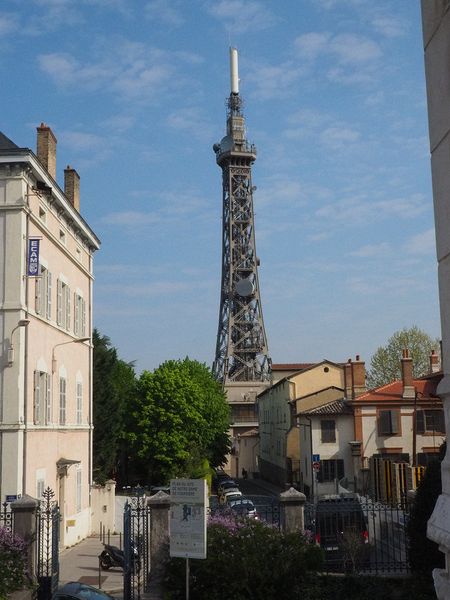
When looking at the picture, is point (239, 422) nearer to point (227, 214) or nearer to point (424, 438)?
point (227, 214)

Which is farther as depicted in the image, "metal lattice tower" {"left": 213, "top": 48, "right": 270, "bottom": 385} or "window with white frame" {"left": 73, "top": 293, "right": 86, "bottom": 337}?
"metal lattice tower" {"left": 213, "top": 48, "right": 270, "bottom": 385}

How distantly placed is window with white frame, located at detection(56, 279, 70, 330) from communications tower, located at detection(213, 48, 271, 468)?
75192 millimetres

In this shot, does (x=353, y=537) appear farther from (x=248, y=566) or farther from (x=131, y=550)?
(x=131, y=550)

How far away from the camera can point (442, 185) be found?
432 cm

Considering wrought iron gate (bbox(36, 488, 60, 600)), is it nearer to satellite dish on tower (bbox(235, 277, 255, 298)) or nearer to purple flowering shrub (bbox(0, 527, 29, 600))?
purple flowering shrub (bbox(0, 527, 29, 600))

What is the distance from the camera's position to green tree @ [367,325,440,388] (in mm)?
66250

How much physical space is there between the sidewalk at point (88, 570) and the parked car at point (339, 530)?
5132 mm

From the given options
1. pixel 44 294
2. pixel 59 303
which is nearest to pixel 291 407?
pixel 59 303

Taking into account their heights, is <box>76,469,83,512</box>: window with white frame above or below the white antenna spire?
below

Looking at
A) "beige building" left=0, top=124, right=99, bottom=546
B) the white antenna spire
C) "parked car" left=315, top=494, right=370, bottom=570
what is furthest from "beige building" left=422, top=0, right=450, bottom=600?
the white antenna spire

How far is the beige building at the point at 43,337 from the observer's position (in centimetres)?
2247

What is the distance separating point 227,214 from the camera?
121 meters

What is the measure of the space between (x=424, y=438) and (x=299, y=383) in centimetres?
1699

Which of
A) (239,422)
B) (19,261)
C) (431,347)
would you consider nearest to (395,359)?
(431,347)
